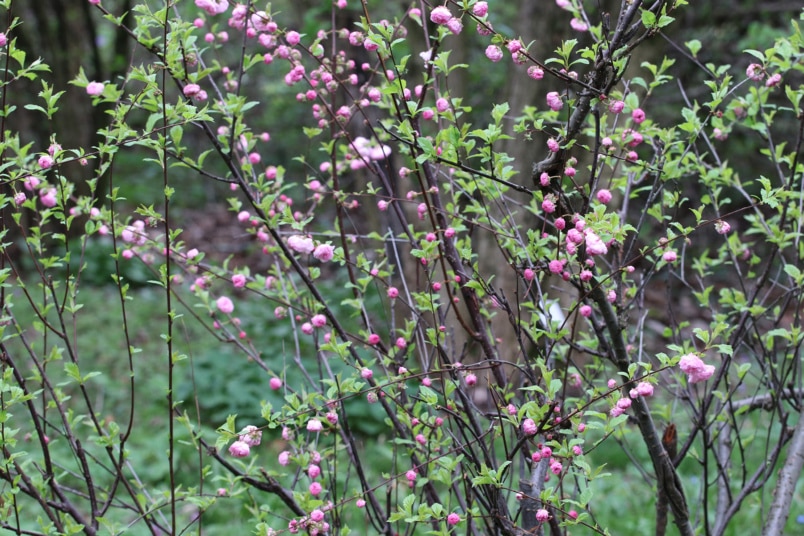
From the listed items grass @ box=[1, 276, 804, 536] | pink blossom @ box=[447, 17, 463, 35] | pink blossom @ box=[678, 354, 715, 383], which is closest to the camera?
pink blossom @ box=[678, 354, 715, 383]

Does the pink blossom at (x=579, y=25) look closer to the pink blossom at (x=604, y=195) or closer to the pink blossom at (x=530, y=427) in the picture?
the pink blossom at (x=604, y=195)

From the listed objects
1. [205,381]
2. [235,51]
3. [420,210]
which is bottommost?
[420,210]

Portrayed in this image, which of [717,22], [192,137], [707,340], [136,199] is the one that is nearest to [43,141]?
[136,199]

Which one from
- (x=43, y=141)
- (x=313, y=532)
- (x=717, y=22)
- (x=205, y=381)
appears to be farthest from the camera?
(x=43, y=141)

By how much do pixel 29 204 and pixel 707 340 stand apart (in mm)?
1521

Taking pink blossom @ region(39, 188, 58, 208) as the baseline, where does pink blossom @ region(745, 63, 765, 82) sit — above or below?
below

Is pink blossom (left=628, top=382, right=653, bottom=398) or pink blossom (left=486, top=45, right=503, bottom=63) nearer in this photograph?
Answer: pink blossom (left=628, top=382, right=653, bottom=398)

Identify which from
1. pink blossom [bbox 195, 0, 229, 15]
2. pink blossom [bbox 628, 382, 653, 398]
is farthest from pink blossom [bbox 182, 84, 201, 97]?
pink blossom [bbox 628, 382, 653, 398]

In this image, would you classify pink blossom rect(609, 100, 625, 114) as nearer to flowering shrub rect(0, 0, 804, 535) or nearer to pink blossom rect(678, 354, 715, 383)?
flowering shrub rect(0, 0, 804, 535)

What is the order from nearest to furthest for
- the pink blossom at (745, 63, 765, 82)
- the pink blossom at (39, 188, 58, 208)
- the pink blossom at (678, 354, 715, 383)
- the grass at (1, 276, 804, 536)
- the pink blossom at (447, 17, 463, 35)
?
the pink blossom at (678, 354, 715, 383), the pink blossom at (447, 17, 463, 35), the pink blossom at (745, 63, 765, 82), the pink blossom at (39, 188, 58, 208), the grass at (1, 276, 804, 536)

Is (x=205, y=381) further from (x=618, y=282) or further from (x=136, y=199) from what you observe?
A: (x=136, y=199)

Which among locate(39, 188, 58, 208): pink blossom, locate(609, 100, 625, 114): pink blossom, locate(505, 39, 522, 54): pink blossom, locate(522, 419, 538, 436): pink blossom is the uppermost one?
locate(39, 188, 58, 208): pink blossom

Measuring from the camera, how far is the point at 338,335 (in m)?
1.88

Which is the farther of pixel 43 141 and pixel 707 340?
pixel 43 141
